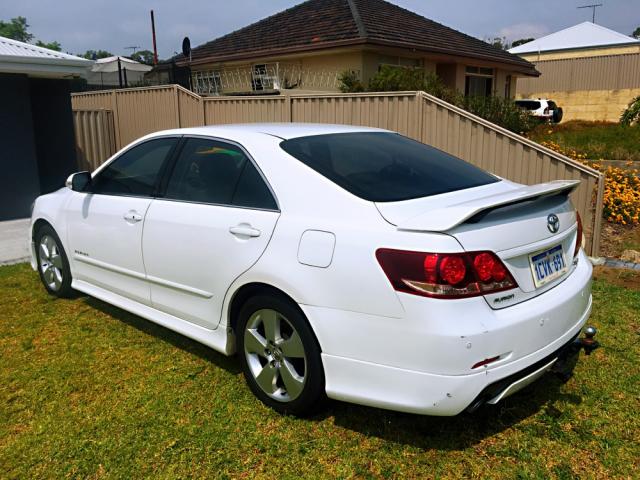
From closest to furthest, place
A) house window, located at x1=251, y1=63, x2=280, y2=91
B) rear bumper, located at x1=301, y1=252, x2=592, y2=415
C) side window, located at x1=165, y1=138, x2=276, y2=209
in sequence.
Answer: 1. rear bumper, located at x1=301, y1=252, x2=592, y2=415
2. side window, located at x1=165, y1=138, x2=276, y2=209
3. house window, located at x1=251, y1=63, x2=280, y2=91

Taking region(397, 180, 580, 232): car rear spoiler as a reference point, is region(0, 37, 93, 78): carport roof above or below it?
above

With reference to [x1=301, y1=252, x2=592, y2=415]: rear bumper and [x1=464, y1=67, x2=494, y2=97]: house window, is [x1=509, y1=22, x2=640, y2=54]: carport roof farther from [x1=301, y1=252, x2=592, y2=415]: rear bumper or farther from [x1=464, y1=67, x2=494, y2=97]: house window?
[x1=301, y1=252, x2=592, y2=415]: rear bumper

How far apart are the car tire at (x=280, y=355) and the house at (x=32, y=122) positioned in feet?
23.1

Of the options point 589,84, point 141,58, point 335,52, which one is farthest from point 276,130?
point 141,58

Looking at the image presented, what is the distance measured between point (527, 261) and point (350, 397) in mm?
1091

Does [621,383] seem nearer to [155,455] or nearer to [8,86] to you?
[155,455]

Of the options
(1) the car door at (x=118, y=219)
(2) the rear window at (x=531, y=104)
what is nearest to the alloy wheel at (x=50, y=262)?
(1) the car door at (x=118, y=219)

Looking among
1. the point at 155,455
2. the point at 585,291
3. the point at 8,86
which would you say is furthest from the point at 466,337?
the point at 8,86

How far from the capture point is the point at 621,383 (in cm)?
364

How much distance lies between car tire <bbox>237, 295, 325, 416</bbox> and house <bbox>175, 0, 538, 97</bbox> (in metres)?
14.3

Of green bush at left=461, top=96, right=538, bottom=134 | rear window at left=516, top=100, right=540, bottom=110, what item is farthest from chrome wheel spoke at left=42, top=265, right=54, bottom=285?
rear window at left=516, top=100, right=540, bottom=110

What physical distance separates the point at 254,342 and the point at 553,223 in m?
1.75

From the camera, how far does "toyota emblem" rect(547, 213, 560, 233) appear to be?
2988mm

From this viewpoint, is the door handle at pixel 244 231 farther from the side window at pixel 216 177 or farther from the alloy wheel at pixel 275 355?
the alloy wheel at pixel 275 355
